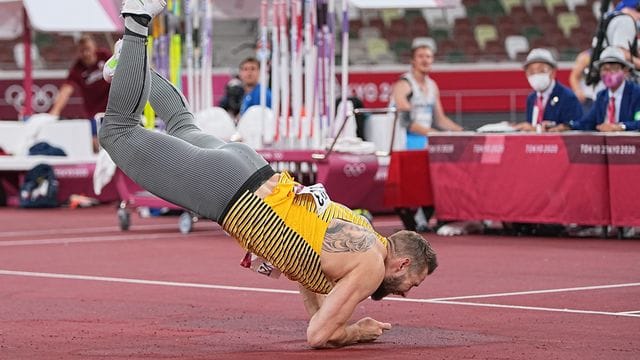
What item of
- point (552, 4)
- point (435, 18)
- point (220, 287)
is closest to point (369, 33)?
point (435, 18)

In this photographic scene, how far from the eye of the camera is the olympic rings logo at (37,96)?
26.0 meters

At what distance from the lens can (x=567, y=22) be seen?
100ft

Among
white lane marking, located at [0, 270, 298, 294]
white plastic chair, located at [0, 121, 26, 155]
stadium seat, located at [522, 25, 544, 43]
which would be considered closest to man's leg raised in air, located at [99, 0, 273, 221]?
white lane marking, located at [0, 270, 298, 294]

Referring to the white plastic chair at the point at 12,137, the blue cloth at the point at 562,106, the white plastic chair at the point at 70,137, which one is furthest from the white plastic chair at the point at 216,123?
the white plastic chair at the point at 12,137

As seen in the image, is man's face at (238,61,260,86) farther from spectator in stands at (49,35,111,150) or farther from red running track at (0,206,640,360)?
spectator in stands at (49,35,111,150)

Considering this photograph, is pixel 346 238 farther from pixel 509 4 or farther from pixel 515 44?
pixel 509 4

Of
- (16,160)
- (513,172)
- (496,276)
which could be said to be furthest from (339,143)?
(16,160)

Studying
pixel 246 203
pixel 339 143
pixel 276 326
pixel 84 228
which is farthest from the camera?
pixel 84 228

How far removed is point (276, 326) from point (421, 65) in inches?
340

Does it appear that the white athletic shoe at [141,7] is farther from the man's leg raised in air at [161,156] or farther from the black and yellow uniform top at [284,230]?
the black and yellow uniform top at [284,230]

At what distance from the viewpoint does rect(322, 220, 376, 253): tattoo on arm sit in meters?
6.40

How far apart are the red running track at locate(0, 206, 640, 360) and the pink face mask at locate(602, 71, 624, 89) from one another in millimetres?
1441

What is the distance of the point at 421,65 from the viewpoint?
15.7 metres

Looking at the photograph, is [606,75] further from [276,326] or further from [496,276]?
[276,326]
